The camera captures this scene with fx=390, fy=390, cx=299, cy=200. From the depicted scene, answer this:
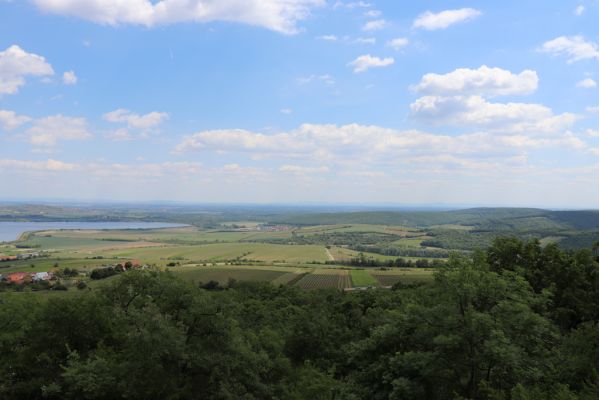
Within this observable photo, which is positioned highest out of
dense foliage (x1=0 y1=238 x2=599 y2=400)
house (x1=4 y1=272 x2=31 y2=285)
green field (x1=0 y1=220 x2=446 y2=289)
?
dense foliage (x1=0 y1=238 x2=599 y2=400)

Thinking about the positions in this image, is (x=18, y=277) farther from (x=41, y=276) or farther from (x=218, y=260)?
(x=218, y=260)

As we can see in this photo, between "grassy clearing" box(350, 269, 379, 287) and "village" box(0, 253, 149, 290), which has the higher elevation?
"village" box(0, 253, 149, 290)

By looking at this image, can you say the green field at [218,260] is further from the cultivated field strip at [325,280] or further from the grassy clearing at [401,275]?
the grassy clearing at [401,275]

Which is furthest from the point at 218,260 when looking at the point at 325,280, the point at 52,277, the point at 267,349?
the point at 267,349

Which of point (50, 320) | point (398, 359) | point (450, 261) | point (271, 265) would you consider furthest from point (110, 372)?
point (271, 265)

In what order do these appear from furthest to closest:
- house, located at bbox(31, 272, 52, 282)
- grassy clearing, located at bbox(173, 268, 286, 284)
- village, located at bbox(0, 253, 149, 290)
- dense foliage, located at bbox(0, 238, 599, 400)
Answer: grassy clearing, located at bbox(173, 268, 286, 284), house, located at bbox(31, 272, 52, 282), village, located at bbox(0, 253, 149, 290), dense foliage, located at bbox(0, 238, 599, 400)

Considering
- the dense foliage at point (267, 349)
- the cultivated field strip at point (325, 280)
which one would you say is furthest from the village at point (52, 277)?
the dense foliage at point (267, 349)

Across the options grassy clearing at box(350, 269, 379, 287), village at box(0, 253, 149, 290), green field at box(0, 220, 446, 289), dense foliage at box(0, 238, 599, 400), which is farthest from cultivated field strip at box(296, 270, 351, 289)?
dense foliage at box(0, 238, 599, 400)

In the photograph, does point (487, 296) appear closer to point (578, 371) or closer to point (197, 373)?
point (578, 371)

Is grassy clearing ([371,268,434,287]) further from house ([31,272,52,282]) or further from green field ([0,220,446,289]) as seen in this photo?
house ([31,272,52,282])
